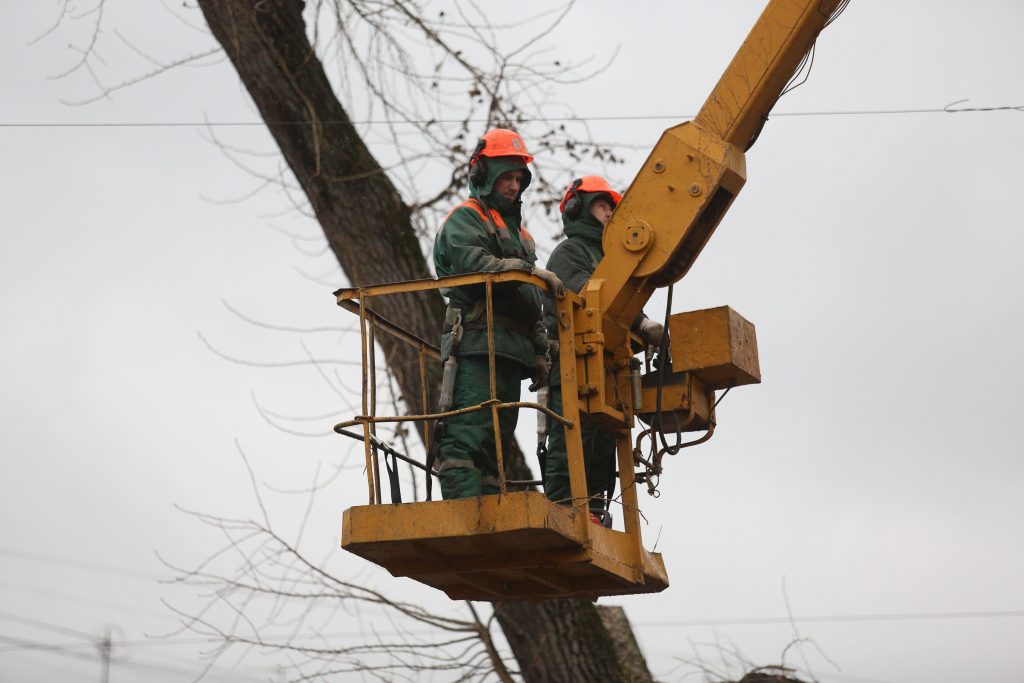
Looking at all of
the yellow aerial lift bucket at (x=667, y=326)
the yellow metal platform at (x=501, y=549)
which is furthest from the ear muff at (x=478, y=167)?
the yellow metal platform at (x=501, y=549)

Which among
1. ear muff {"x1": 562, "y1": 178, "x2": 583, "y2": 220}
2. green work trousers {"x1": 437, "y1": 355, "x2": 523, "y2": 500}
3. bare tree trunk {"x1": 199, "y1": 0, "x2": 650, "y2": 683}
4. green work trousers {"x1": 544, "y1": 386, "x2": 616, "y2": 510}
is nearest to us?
green work trousers {"x1": 437, "y1": 355, "x2": 523, "y2": 500}

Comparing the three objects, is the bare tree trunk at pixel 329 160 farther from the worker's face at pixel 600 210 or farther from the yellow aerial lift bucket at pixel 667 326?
the yellow aerial lift bucket at pixel 667 326

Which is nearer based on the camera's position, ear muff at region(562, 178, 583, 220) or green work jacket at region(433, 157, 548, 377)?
green work jacket at region(433, 157, 548, 377)

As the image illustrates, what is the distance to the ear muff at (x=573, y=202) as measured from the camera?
8906mm

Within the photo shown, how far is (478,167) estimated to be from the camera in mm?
8102

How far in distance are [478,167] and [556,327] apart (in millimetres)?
907

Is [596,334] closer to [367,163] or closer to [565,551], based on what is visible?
[565,551]

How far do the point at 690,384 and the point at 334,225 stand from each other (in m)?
4.22

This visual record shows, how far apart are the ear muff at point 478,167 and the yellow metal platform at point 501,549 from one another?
1768 mm

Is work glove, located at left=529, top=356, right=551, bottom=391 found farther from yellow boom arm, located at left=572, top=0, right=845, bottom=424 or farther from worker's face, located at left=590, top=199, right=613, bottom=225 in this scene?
worker's face, located at left=590, top=199, right=613, bottom=225

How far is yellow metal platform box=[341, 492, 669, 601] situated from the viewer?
7129mm

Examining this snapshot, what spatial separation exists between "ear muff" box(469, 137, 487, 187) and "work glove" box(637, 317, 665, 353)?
3.98ft

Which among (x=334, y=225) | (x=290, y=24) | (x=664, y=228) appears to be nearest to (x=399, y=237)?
(x=334, y=225)

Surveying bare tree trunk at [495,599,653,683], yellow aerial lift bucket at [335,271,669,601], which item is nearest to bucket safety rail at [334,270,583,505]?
yellow aerial lift bucket at [335,271,669,601]
